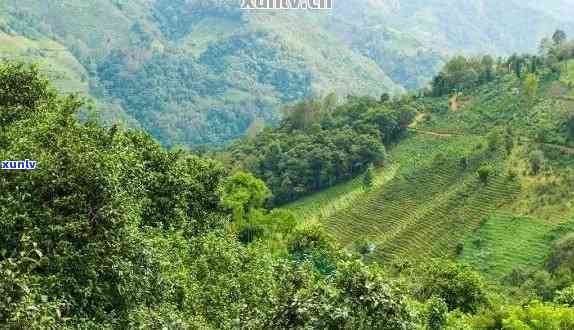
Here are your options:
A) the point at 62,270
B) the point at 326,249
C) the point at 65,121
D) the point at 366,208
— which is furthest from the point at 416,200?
the point at 62,270

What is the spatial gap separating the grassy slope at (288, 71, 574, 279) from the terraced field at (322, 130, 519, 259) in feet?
0.27

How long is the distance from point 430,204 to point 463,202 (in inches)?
123

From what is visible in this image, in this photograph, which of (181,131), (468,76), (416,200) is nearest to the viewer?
(416,200)

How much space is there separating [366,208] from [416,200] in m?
4.37

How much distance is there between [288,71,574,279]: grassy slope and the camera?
1658 inches

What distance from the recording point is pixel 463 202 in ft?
159

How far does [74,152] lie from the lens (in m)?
14.1

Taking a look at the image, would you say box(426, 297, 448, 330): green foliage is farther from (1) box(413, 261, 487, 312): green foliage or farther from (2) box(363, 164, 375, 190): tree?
(2) box(363, 164, 375, 190): tree

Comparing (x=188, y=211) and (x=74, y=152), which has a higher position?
(x=74, y=152)

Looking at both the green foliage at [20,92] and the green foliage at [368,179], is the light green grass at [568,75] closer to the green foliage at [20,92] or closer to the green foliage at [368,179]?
the green foliage at [368,179]

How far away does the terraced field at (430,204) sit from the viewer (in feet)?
151

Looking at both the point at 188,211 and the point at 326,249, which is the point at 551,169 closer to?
the point at 326,249

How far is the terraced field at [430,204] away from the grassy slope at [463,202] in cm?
8

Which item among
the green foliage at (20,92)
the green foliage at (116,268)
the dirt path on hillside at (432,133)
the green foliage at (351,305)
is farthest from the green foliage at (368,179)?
the green foliage at (351,305)
